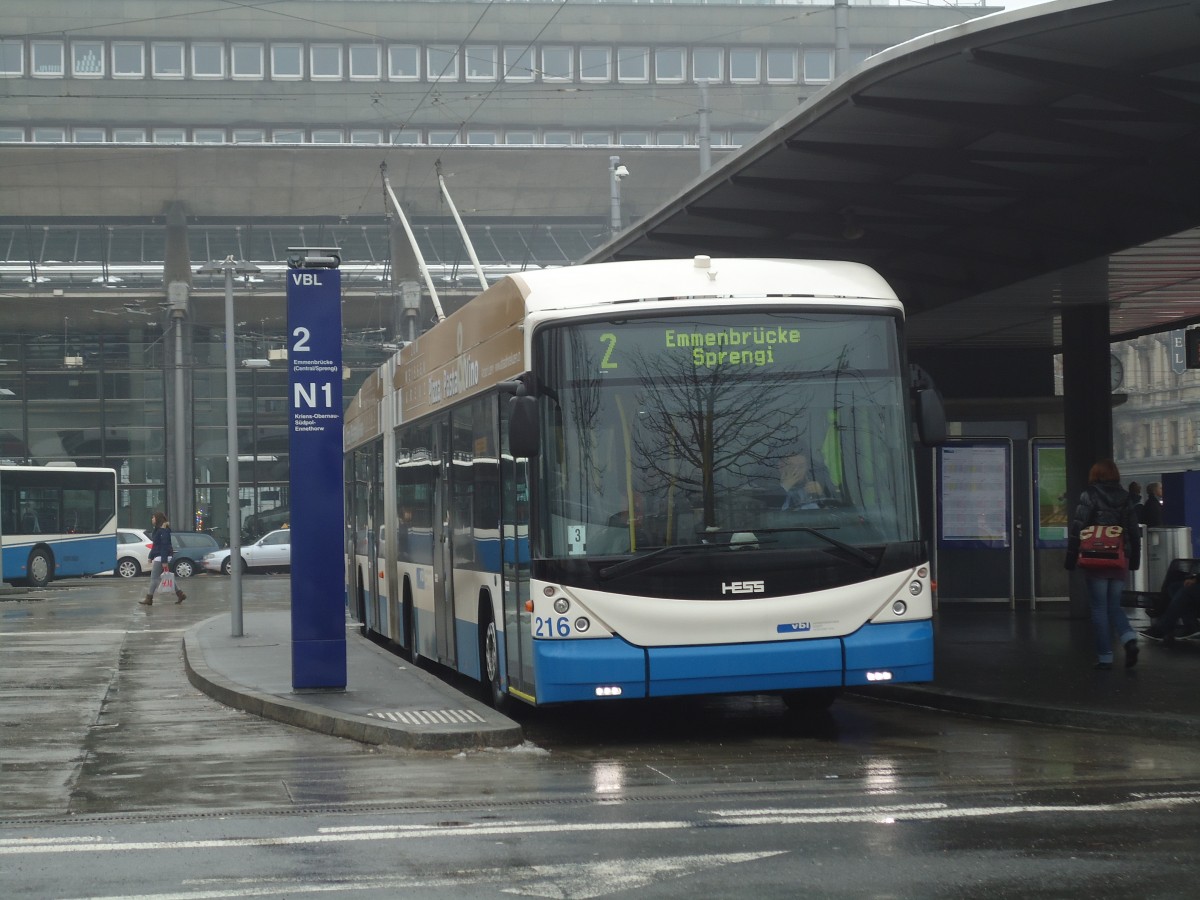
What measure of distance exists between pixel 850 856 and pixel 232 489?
51.7 feet

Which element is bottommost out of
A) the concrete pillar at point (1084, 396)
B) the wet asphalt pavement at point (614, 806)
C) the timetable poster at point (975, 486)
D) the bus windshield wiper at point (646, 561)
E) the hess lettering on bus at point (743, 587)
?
the wet asphalt pavement at point (614, 806)

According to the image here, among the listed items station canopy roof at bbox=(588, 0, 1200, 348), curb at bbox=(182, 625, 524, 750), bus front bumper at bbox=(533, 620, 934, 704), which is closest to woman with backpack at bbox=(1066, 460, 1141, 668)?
station canopy roof at bbox=(588, 0, 1200, 348)

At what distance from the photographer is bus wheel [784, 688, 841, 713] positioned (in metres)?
12.2

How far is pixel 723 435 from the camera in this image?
10.8 m

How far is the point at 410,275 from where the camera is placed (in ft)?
163

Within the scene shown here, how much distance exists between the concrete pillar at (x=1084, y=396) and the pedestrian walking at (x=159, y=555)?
17437 millimetres

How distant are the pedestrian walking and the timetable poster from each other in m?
16.0

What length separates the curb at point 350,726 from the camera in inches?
424

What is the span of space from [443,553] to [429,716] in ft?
9.74

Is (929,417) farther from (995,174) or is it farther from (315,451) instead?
(315,451)

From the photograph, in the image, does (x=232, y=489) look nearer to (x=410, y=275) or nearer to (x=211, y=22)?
(x=410, y=275)

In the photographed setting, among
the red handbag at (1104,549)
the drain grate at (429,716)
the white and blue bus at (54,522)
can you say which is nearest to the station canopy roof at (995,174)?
the red handbag at (1104,549)

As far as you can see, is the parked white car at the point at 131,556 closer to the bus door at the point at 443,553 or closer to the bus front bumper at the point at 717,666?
the bus door at the point at 443,553

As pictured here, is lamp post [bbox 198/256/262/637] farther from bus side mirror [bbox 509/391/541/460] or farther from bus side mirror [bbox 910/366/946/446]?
bus side mirror [bbox 910/366/946/446]
